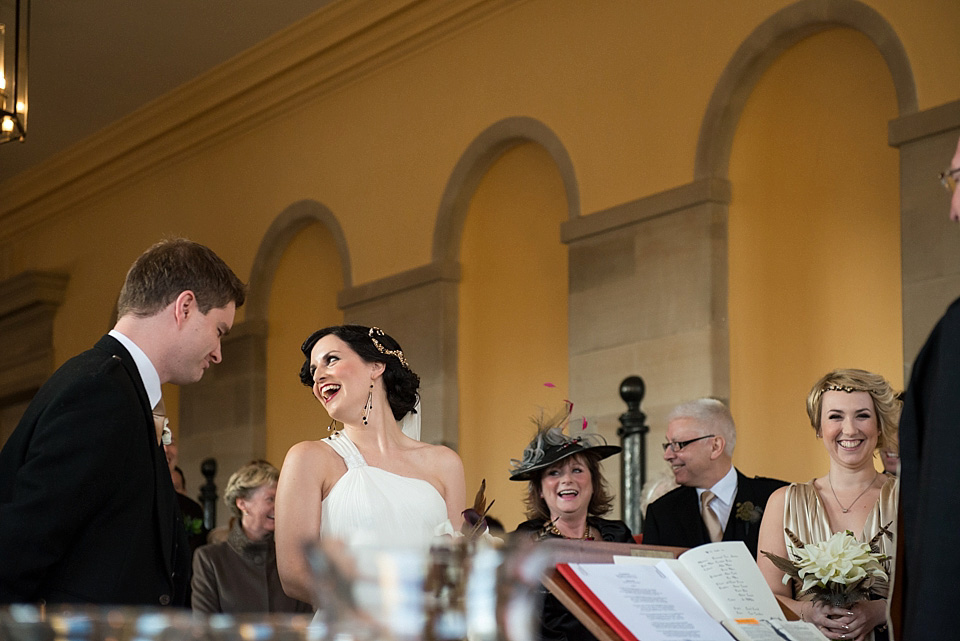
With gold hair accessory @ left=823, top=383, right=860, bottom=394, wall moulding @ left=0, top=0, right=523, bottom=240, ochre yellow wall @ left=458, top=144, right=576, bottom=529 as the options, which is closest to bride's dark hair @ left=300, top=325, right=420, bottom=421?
gold hair accessory @ left=823, top=383, right=860, bottom=394

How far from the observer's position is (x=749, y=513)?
5.61 m

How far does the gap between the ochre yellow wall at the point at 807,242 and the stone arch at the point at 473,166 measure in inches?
65.2

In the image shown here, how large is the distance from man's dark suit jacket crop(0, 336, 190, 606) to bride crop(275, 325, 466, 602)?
102cm

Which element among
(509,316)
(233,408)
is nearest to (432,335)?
(509,316)

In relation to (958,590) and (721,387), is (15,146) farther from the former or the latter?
(958,590)

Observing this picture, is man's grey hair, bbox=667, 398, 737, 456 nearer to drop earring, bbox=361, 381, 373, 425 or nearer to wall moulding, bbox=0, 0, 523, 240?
drop earring, bbox=361, 381, 373, 425

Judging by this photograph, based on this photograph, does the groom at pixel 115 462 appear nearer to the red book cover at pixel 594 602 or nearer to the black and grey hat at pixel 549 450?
the red book cover at pixel 594 602

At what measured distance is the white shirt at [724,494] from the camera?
5.96 m

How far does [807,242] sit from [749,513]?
11.5ft

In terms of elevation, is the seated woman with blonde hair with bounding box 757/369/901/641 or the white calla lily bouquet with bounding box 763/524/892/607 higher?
the seated woman with blonde hair with bounding box 757/369/901/641

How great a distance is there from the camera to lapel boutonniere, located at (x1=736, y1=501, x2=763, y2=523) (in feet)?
18.4

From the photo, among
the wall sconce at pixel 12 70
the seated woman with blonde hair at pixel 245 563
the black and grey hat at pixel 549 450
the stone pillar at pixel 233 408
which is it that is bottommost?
the seated woman with blonde hair at pixel 245 563

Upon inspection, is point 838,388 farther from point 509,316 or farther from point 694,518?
point 509,316

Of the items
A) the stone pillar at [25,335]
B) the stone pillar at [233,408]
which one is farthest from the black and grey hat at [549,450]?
the stone pillar at [25,335]
